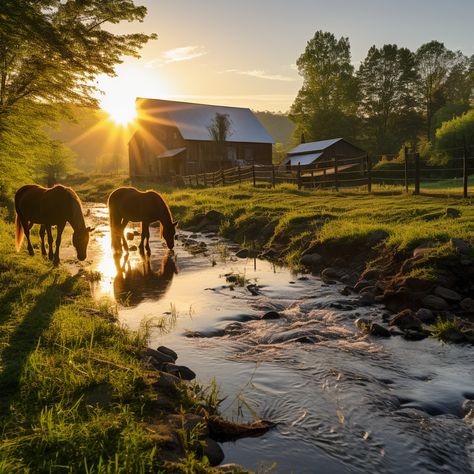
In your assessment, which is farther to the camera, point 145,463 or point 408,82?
point 408,82

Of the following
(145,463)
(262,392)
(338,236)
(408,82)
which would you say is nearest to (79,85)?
(338,236)

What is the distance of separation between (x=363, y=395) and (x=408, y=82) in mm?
67675

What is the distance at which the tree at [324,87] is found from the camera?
58.1 metres

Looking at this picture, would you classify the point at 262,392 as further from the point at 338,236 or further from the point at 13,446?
the point at 338,236

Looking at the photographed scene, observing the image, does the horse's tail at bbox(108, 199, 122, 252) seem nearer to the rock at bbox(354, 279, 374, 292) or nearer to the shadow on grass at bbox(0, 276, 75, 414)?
the shadow on grass at bbox(0, 276, 75, 414)

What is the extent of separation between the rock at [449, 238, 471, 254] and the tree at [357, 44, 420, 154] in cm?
5663

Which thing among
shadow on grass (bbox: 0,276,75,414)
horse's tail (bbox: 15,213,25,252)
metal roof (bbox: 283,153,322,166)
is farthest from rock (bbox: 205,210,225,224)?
metal roof (bbox: 283,153,322,166)

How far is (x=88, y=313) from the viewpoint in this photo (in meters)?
6.49

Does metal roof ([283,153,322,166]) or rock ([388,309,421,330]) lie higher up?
metal roof ([283,153,322,166])

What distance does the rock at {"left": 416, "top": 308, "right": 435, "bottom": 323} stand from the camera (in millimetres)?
6637

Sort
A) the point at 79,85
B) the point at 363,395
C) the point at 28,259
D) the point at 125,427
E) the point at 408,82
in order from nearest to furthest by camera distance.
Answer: the point at 125,427, the point at 363,395, the point at 28,259, the point at 79,85, the point at 408,82

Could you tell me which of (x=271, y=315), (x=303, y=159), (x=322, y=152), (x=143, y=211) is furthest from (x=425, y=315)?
(x=303, y=159)

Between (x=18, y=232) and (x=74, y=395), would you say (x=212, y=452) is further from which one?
(x=18, y=232)

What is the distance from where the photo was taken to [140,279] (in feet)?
31.8
